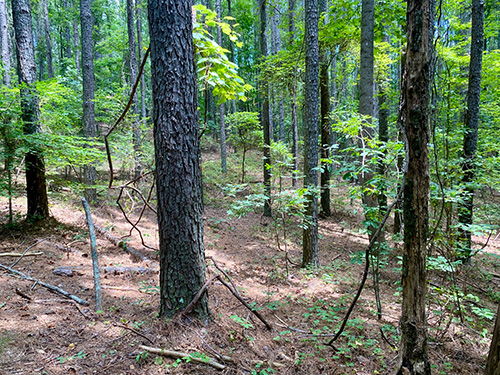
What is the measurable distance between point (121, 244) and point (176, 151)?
4384 millimetres

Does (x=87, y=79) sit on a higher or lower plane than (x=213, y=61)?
higher

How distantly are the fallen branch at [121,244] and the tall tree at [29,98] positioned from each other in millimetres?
1415

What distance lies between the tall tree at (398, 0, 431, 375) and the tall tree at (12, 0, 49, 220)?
656cm

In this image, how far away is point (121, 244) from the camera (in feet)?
20.7

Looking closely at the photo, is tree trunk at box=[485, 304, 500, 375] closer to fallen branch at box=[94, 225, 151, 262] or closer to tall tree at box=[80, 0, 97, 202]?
fallen branch at box=[94, 225, 151, 262]

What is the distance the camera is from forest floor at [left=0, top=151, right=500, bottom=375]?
2652 millimetres

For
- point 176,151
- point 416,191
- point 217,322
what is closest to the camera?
point 416,191

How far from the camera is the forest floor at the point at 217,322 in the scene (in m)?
2.65

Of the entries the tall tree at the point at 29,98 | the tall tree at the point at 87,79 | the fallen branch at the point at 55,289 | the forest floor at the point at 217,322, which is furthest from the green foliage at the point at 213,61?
the tall tree at the point at 87,79

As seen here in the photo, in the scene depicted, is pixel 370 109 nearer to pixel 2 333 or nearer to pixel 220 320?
pixel 220 320

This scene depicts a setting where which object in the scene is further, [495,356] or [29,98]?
[29,98]

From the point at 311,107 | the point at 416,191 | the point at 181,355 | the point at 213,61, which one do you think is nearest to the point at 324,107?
the point at 311,107

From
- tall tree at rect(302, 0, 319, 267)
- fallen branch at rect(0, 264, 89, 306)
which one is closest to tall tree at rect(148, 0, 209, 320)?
fallen branch at rect(0, 264, 89, 306)

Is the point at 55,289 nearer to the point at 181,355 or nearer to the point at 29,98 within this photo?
the point at 181,355
